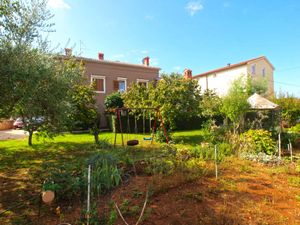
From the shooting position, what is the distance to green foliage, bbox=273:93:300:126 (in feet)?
49.3

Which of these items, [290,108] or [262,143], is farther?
[290,108]

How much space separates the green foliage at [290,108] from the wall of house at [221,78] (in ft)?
31.8

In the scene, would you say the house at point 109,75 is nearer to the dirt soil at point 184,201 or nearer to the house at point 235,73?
the house at point 235,73

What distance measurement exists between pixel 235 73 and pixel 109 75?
17605mm

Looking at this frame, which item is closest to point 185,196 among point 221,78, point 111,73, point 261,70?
point 111,73

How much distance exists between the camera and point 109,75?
704 inches

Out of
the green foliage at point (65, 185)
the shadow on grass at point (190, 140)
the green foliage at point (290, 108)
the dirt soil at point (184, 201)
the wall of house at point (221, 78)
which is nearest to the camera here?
the dirt soil at point (184, 201)

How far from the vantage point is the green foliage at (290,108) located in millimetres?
15031

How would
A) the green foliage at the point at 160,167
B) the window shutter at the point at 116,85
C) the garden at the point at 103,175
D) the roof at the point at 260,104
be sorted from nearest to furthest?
the garden at the point at 103,175
the green foliage at the point at 160,167
the roof at the point at 260,104
the window shutter at the point at 116,85

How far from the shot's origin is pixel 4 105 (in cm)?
449

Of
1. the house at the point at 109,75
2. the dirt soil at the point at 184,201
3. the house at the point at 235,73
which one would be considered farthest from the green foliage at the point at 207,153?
the house at the point at 235,73

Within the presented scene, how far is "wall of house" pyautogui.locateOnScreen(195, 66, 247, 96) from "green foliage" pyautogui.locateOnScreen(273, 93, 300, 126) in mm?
9701

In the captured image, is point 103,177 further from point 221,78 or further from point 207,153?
point 221,78

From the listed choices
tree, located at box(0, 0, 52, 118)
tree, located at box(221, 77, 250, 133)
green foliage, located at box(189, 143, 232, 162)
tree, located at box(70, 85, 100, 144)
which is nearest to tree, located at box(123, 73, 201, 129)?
tree, located at box(221, 77, 250, 133)
